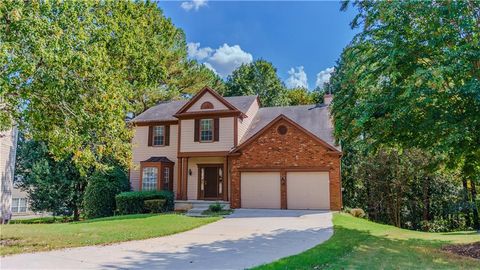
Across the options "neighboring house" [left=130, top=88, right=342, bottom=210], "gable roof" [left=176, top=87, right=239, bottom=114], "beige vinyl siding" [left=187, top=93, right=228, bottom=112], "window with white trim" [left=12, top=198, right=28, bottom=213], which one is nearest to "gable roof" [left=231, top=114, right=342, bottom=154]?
"neighboring house" [left=130, top=88, right=342, bottom=210]

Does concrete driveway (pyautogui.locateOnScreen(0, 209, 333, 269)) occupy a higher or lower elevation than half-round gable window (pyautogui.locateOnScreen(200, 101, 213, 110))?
lower

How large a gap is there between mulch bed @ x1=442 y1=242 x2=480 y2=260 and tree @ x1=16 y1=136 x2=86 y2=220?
21292 millimetres

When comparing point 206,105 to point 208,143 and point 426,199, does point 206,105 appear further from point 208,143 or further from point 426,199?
point 426,199

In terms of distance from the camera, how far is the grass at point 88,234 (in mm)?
9406

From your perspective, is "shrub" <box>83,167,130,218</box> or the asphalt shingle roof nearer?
"shrub" <box>83,167,130,218</box>

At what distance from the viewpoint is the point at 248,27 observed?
20.1 meters

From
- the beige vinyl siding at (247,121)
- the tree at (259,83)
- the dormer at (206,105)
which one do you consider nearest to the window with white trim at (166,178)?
the dormer at (206,105)

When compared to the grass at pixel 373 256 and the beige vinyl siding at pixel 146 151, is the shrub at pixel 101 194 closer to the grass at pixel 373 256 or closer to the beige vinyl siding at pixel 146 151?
the beige vinyl siding at pixel 146 151

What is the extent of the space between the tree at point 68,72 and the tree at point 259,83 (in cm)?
2512

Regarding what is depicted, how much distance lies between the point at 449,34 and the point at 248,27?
40.0 ft

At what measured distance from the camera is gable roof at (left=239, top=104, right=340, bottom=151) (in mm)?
20753

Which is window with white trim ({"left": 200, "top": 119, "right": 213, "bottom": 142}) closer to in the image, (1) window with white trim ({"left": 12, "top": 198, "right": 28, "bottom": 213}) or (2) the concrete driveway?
(2) the concrete driveway

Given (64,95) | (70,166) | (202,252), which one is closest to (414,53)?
(202,252)

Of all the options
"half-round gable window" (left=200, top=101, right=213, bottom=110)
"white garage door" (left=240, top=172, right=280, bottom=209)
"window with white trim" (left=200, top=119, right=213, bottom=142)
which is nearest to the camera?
"white garage door" (left=240, top=172, right=280, bottom=209)
